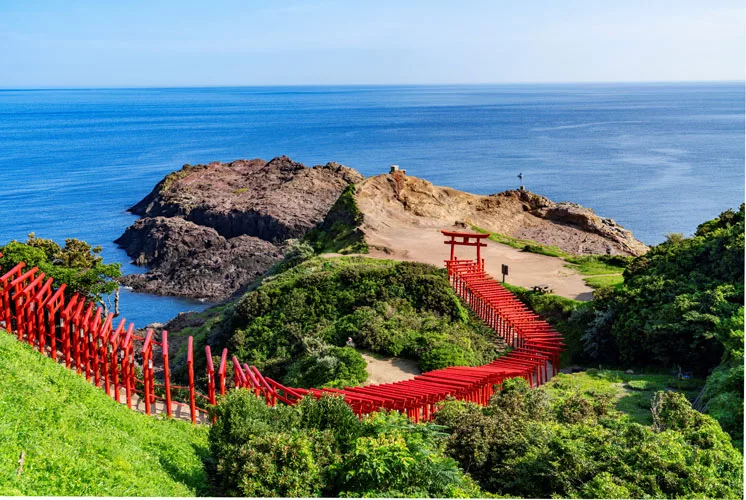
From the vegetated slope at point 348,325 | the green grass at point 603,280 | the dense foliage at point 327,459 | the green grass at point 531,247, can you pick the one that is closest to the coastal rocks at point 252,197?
the green grass at point 531,247

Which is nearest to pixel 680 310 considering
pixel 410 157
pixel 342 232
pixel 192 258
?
pixel 342 232

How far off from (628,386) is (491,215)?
26613mm

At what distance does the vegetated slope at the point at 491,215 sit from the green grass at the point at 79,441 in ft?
79.0

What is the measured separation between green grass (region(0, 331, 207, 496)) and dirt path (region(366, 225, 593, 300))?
17.0 meters

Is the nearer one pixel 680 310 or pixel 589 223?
pixel 680 310

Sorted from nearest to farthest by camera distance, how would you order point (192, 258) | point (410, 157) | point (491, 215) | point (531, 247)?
point (531, 247) → point (491, 215) → point (192, 258) → point (410, 157)

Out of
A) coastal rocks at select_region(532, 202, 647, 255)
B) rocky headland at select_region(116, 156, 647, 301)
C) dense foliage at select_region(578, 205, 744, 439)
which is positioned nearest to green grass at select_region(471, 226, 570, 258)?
rocky headland at select_region(116, 156, 647, 301)

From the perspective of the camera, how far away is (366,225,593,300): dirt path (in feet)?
93.9

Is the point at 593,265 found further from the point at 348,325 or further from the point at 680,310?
the point at 348,325

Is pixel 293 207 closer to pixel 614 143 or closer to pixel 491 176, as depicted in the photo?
pixel 491 176

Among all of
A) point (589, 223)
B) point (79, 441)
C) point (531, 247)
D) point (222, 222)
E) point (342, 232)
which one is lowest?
point (222, 222)

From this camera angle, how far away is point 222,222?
61938mm

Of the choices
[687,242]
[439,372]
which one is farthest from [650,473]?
[687,242]

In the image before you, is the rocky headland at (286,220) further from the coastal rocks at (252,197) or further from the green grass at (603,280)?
the green grass at (603,280)
